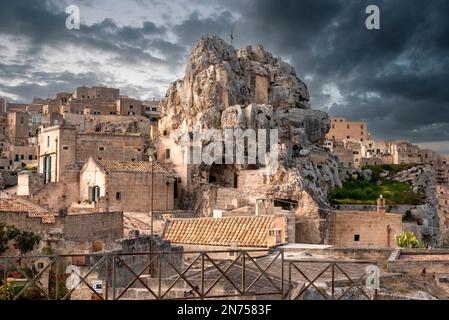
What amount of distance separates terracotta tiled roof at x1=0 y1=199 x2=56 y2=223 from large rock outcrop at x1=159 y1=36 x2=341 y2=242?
1415 centimetres

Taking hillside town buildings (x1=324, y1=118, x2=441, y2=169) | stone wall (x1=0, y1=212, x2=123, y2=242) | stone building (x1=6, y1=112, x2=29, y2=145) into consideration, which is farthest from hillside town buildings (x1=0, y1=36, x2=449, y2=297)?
hillside town buildings (x1=324, y1=118, x2=441, y2=169)

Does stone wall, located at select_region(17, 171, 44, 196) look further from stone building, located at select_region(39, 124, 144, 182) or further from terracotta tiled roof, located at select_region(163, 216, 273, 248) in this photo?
terracotta tiled roof, located at select_region(163, 216, 273, 248)

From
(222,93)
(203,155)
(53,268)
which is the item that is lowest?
(53,268)

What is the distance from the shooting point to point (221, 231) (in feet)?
118

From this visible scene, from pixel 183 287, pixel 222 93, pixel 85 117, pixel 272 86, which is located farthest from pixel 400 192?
pixel 183 287

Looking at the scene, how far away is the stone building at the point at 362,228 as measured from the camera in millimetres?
49219

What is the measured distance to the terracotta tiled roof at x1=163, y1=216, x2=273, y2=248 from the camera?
113 ft

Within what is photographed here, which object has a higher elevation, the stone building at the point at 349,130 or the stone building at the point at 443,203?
the stone building at the point at 349,130

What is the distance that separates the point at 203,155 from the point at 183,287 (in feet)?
106

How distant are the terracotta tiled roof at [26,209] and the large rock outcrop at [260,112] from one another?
46.4 ft

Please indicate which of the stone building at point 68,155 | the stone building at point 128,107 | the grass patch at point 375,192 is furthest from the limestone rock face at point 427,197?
the stone building at point 128,107

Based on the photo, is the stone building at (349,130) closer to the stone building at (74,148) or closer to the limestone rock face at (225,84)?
the limestone rock face at (225,84)
